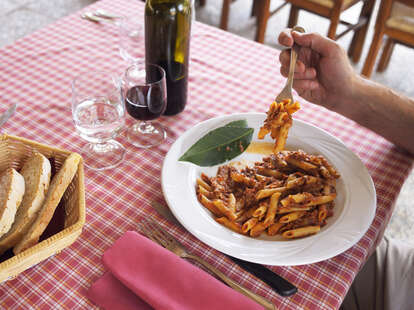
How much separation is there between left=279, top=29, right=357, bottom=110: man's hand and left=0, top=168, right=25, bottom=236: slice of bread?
0.75 metres

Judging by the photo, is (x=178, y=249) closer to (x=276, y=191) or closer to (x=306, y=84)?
(x=276, y=191)

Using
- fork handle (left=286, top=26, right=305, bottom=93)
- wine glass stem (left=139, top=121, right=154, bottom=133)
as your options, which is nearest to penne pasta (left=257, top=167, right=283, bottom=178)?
fork handle (left=286, top=26, right=305, bottom=93)

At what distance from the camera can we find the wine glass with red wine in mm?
984

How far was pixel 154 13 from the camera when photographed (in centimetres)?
100

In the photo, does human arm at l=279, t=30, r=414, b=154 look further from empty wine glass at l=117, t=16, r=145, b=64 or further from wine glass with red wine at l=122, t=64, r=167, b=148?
empty wine glass at l=117, t=16, r=145, b=64

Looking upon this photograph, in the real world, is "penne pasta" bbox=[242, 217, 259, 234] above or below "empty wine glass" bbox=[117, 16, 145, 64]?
below

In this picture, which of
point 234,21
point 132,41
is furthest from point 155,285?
point 234,21

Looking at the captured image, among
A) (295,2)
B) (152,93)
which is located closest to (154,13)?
(152,93)

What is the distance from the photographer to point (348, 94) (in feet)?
3.79

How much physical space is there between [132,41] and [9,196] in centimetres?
77

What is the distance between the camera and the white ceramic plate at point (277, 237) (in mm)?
783

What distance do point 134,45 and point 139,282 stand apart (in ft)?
2.81

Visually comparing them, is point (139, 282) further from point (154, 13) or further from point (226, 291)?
point (154, 13)

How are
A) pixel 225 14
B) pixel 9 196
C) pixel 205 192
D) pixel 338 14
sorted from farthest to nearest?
pixel 225 14, pixel 338 14, pixel 205 192, pixel 9 196
